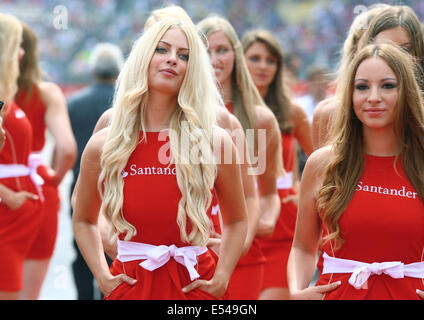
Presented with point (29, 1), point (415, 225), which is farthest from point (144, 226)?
point (29, 1)

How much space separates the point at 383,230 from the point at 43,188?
3171mm

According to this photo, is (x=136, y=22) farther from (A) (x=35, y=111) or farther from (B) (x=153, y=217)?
(B) (x=153, y=217)

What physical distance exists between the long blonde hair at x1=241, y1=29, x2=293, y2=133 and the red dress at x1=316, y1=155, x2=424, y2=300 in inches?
107

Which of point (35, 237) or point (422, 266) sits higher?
point (422, 266)

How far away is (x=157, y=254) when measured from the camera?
3039 millimetres

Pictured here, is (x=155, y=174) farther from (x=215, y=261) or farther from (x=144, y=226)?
(x=215, y=261)

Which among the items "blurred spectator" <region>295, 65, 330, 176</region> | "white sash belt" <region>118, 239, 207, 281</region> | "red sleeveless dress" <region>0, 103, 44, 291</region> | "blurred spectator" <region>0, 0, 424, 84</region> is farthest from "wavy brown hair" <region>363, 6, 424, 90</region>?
"blurred spectator" <region>0, 0, 424, 84</region>

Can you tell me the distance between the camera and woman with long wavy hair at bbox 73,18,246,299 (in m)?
3.06

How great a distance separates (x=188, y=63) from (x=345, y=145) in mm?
774

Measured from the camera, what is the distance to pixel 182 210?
3.02 metres

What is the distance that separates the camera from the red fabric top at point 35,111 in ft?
17.6

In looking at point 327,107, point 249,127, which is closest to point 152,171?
point 327,107

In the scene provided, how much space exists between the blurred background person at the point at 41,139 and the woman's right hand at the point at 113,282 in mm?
2248

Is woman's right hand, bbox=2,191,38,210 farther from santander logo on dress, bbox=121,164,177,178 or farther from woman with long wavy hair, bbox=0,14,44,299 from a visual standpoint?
santander logo on dress, bbox=121,164,177,178
